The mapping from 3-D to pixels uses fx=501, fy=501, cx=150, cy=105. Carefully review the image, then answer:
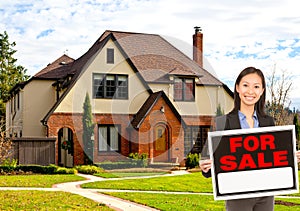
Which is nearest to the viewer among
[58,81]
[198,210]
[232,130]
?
[232,130]

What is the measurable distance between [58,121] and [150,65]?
23.1 ft

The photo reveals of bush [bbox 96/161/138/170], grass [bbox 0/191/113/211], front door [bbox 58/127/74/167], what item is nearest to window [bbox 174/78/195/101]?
bush [bbox 96/161/138/170]

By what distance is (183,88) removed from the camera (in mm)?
29922

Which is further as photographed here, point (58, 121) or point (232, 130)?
point (58, 121)

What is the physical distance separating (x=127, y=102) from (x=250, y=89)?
24107 millimetres

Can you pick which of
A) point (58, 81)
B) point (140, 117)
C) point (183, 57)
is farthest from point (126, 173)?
point (183, 57)

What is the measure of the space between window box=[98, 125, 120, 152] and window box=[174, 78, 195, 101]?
4.19 m

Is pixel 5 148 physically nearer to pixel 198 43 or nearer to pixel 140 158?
pixel 140 158

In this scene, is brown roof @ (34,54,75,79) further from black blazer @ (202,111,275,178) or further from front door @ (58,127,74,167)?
black blazer @ (202,111,275,178)

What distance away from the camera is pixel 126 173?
2248 cm

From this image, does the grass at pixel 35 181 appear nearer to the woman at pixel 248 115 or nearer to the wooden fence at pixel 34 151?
the wooden fence at pixel 34 151

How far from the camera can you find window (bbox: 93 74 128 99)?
27.7 metres

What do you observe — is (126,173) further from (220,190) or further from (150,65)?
(220,190)

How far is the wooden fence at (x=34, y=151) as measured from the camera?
2397 cm
